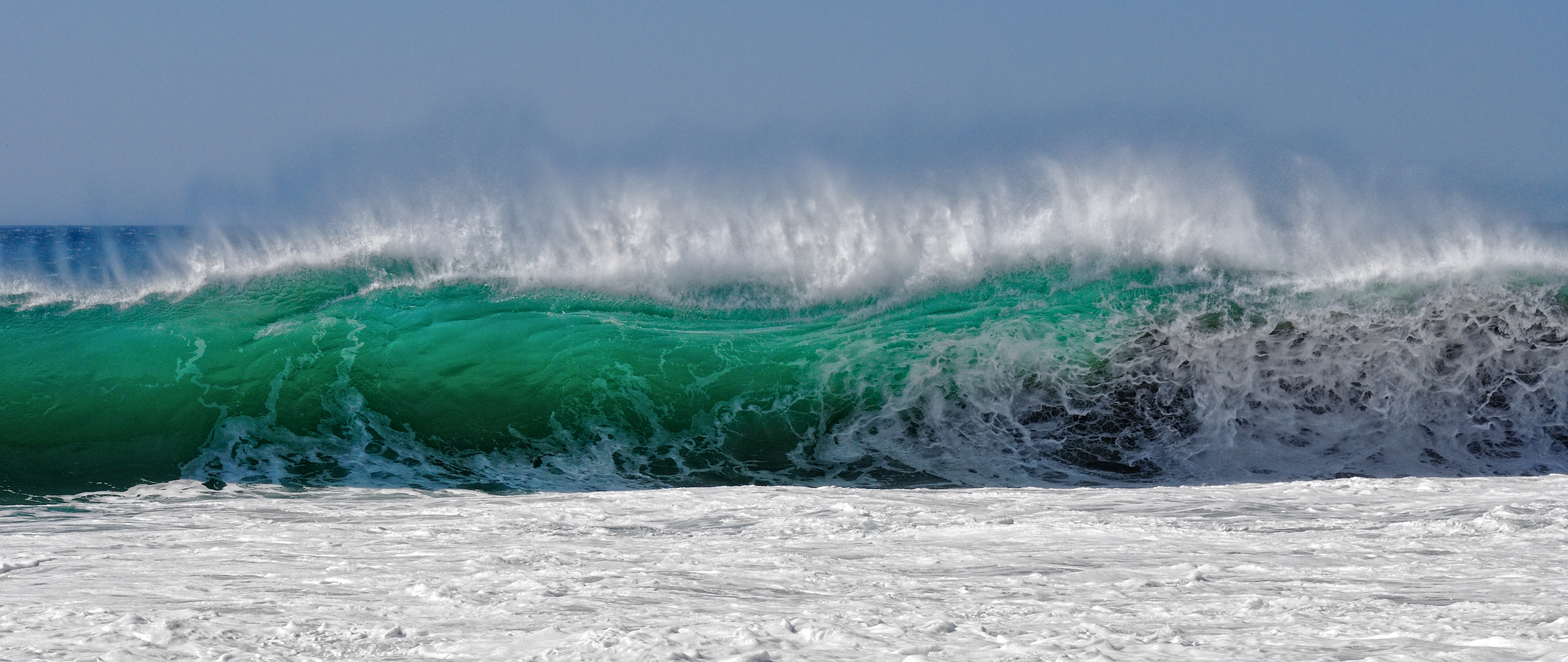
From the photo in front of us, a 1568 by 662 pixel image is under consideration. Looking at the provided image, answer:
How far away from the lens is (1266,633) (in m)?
2.48

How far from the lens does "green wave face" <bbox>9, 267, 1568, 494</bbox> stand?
6.72 m

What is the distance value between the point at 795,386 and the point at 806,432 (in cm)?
62

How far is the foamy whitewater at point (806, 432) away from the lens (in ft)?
9.00

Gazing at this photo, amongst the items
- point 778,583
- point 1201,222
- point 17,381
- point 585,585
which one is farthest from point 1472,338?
point 17,381

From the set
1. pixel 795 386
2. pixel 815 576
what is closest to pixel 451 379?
pixel 795 386

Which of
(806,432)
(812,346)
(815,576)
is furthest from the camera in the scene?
(812,346)

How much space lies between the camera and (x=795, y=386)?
7844 millimetres

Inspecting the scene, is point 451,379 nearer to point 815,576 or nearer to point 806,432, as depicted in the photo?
point 806,432

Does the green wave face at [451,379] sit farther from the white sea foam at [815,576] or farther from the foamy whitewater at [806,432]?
the white sea foam at [815,576]

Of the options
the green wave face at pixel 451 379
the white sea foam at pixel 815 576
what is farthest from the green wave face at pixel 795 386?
the white sea foam at pixel 815 576

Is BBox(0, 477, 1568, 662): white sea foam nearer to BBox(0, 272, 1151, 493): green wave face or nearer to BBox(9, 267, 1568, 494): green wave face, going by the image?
BBox(0, 272, 1151, 493): green wave face

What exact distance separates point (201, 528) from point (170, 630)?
209 cm

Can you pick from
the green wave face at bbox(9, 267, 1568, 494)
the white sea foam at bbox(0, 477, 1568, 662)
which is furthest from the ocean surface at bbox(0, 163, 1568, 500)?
the white sea foam at bbox(0, 477, 1568, 662)

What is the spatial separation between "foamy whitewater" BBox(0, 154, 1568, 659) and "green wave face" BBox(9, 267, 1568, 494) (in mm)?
36
